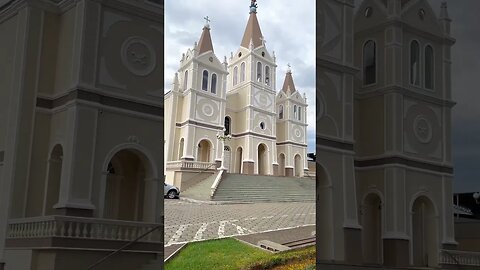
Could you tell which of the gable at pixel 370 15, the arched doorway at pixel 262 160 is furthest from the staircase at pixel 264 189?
the gable at pixel 370 15

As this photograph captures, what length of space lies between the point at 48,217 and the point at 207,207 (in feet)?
0.96

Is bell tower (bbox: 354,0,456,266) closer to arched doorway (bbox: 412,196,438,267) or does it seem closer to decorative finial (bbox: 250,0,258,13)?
arched doorway (bbox: 412,196,438,267)

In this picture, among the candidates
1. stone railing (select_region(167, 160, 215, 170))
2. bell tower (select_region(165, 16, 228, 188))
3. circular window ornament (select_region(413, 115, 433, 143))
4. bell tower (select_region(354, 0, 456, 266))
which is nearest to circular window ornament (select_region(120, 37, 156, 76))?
bell tower (select_region(165, 16, 228, 188))

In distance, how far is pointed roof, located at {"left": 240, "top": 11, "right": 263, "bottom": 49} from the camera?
1080 millimetres

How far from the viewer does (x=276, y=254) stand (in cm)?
103

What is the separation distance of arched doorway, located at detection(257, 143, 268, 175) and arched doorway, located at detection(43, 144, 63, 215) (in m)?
0.43

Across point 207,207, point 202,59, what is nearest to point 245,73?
point 202,59

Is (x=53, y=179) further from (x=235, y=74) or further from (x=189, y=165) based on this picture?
(x=235, y=74)

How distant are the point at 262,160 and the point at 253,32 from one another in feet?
0.92

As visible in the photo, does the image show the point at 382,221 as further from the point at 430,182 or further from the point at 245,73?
the point at 245,73

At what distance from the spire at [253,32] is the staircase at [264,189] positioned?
0.28 meters

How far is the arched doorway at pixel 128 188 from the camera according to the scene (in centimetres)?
84

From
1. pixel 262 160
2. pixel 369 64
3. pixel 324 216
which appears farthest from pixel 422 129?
pixel 262 160

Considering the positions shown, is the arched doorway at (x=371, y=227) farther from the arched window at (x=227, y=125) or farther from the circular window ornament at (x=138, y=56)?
the circular window ornament at (x=138, y=56)
